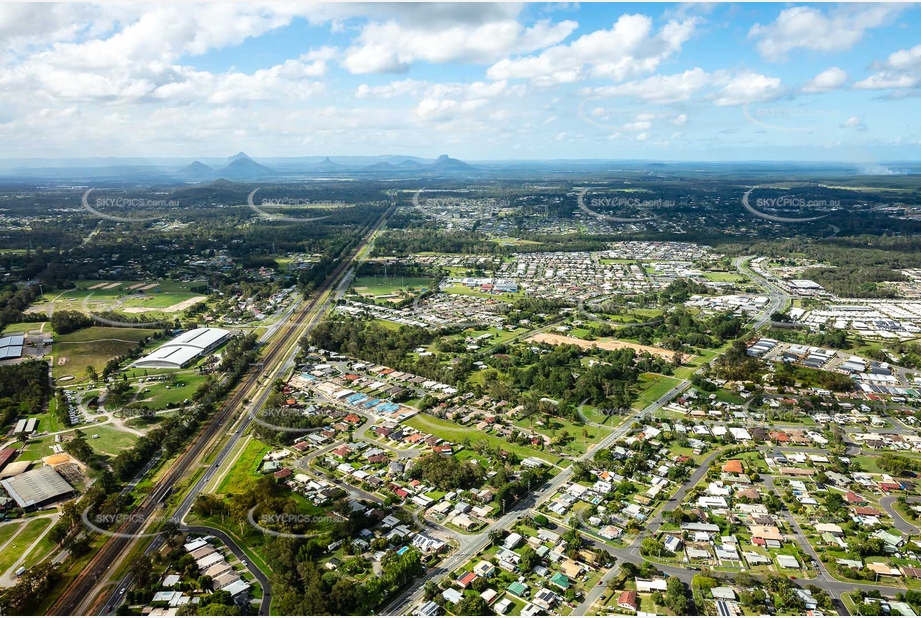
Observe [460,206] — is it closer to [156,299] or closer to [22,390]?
[156,299]

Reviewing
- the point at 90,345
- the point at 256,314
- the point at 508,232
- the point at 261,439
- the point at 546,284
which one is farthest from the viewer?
the point at 508,232

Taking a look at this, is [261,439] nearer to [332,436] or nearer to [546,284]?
[332,436]

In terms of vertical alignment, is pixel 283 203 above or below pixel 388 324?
above

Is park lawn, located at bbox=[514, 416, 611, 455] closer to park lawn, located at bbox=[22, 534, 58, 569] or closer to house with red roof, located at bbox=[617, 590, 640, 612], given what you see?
house with red roof, located at bbox=[617, 590, 640, 612]

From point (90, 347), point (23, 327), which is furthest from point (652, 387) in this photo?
point (23, 327)

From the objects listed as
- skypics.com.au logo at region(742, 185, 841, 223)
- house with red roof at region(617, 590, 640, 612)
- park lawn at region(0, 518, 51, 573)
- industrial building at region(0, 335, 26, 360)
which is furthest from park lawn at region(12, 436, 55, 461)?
skypics.com.au logo at region(742, 185, 841, 223)

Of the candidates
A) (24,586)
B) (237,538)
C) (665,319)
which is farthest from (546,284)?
(24,586)

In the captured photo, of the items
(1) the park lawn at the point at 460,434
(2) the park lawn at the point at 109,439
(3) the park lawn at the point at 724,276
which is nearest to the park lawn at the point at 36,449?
(2) the park lawn at the point at 109,439
